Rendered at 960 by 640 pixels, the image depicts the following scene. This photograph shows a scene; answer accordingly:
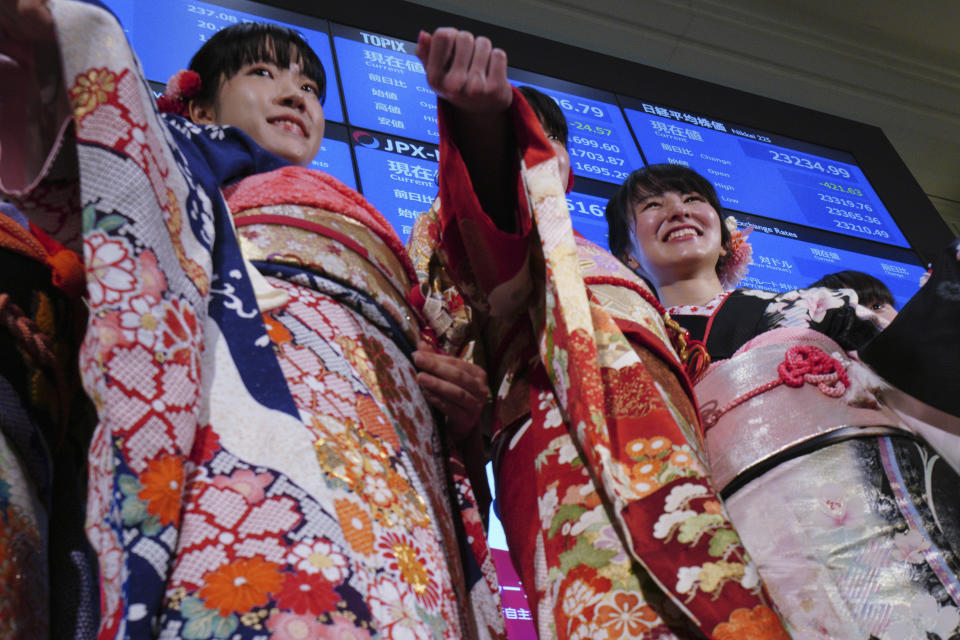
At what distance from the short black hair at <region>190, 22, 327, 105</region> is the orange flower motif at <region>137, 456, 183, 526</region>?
0.83 metres

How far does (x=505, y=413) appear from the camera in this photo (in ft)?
3.69

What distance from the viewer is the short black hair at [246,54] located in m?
1.41

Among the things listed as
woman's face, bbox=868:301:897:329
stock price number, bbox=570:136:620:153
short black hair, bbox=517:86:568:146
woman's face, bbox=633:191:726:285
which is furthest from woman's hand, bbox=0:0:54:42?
stock price number, bbox=570:136:620:153

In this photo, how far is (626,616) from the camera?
883mm

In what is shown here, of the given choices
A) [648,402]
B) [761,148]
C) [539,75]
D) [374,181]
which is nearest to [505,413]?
[648,402]

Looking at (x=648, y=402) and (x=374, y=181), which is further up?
(x=374, y=181)

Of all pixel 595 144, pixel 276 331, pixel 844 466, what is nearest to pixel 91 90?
pixel 276 331

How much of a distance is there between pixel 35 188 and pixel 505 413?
548 mm

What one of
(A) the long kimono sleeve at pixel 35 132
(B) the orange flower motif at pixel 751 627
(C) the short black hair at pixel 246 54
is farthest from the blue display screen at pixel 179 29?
(B) the orange flower motif at pixel 751 627

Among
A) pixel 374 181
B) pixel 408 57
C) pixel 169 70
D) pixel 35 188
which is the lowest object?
pixel 35 188

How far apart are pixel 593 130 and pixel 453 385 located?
7.34 feet

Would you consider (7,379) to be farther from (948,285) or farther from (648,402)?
(948,285)

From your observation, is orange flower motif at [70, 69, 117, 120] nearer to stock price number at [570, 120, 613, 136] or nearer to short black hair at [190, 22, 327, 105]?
short black hair at [190, 22, 327, 105]

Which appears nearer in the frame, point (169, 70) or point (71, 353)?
point (71, 353)
